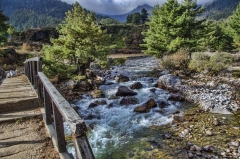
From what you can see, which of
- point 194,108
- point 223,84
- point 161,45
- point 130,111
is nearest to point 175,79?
point 223,84

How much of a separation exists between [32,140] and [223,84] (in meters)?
14.9

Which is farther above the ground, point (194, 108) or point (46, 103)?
point (46, 103)

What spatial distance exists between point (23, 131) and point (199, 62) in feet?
61.2

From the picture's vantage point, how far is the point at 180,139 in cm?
779

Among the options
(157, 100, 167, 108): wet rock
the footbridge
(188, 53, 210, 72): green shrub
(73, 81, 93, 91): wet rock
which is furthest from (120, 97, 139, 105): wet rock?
(188, 53, 210, 72): green shrub

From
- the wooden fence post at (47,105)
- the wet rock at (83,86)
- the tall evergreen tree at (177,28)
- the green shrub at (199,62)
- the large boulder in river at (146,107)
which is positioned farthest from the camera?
the tall evergreen tree at (177,28)

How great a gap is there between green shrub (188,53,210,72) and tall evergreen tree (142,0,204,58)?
67.8 inches

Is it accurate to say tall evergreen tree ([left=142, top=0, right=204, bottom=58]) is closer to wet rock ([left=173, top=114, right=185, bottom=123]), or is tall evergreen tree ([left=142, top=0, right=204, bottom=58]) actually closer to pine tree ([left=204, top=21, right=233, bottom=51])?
wet rock ([left=173, top=114, right=185, bottom=123])

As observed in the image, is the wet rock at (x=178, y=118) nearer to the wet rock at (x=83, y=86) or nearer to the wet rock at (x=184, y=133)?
the wet rock at (x=184, y=133)

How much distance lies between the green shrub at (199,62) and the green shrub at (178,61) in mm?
844

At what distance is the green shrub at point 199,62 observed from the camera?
19.3 meters

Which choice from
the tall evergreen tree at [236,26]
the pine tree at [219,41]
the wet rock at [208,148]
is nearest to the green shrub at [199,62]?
the wet rock at [208,148]

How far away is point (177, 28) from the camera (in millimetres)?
21125

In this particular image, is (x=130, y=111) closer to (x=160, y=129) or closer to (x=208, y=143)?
(x=160, y=129)
